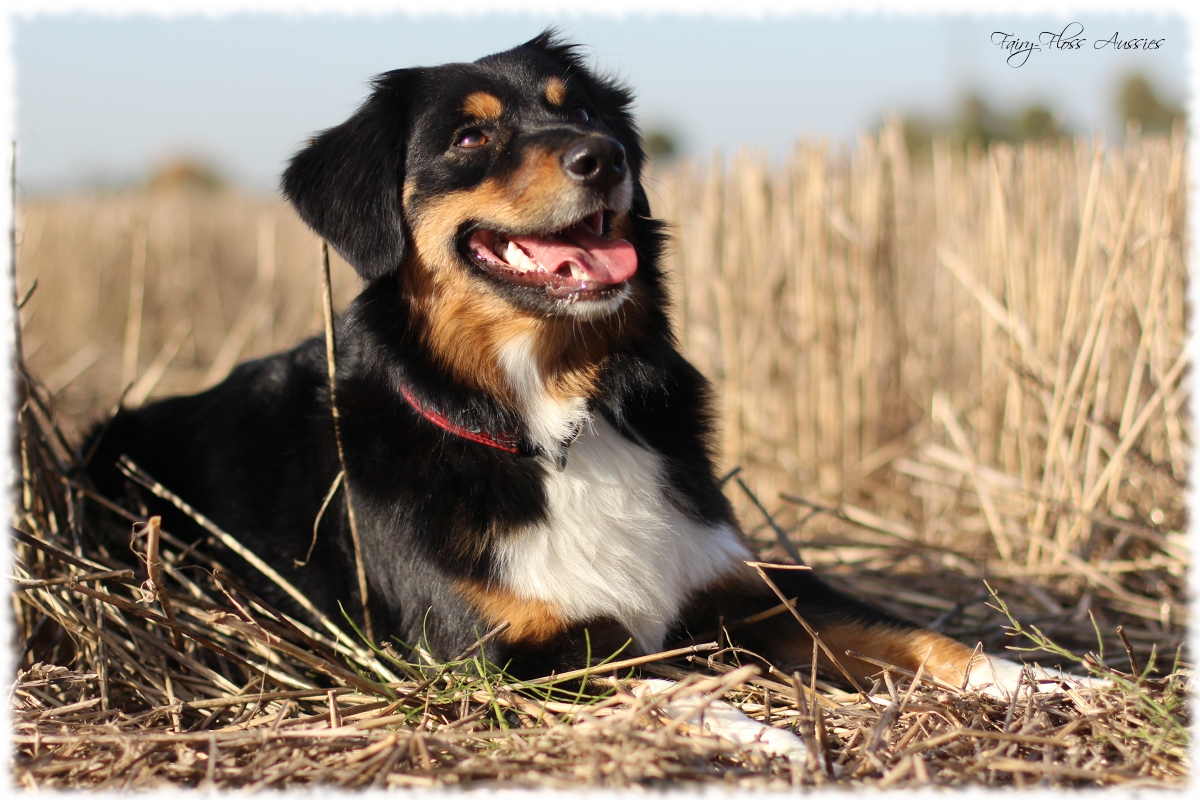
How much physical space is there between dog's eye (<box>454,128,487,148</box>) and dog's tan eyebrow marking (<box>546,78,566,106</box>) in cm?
27

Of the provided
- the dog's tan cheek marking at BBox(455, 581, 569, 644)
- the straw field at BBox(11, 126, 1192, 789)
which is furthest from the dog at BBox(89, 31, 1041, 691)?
the straw field at BBox(11, 126, 1192, 789)

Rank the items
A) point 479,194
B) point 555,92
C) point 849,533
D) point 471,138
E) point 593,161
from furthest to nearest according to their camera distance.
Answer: point 849,533, point 555,92, point 471,138, point 479,194, point 593,161

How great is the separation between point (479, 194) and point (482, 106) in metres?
0.33

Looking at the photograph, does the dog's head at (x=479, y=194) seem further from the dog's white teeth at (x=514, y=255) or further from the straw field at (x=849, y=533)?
the straw field at (x=849, y=533)

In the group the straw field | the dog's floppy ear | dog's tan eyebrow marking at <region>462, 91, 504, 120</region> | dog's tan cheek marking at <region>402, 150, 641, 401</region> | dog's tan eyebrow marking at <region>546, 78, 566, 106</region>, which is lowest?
the straw field

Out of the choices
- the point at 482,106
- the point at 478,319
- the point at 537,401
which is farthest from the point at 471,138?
the point at 537,401

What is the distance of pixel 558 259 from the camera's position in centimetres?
272

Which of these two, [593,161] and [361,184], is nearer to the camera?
[593,161]

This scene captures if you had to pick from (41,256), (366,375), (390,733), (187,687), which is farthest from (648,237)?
(41,256)

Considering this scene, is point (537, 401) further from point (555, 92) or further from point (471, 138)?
point (555, 92)

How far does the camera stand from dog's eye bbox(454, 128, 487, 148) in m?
2.84

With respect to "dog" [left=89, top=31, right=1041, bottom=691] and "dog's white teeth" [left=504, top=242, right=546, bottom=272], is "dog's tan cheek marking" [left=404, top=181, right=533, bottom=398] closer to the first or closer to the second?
"dog" [left=89, top=31, right=1041, bottom=691]

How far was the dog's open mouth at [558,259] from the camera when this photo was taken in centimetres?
268

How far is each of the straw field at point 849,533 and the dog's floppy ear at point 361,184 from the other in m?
0.89
